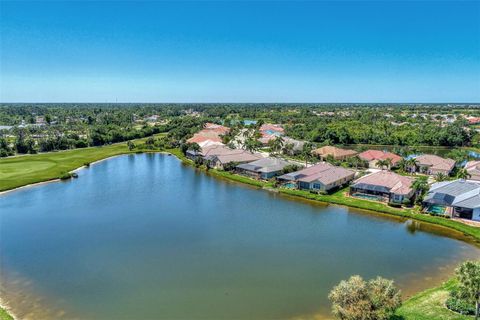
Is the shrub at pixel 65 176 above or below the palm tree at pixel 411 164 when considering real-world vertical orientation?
below

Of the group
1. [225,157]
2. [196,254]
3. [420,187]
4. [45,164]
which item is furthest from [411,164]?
Result: [45,164]

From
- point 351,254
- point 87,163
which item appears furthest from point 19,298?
point 87,163

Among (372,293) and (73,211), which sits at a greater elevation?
(372,293)

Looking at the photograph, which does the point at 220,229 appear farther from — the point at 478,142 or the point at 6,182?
the point at 478,142

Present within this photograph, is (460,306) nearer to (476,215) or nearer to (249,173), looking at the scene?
(476,215)

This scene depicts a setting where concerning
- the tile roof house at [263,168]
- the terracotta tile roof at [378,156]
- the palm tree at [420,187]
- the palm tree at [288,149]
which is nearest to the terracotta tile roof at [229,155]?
the tile roof house at [263,168]

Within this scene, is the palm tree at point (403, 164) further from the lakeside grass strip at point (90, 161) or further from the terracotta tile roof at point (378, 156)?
the lakeside grass strip at point (90, 161)
